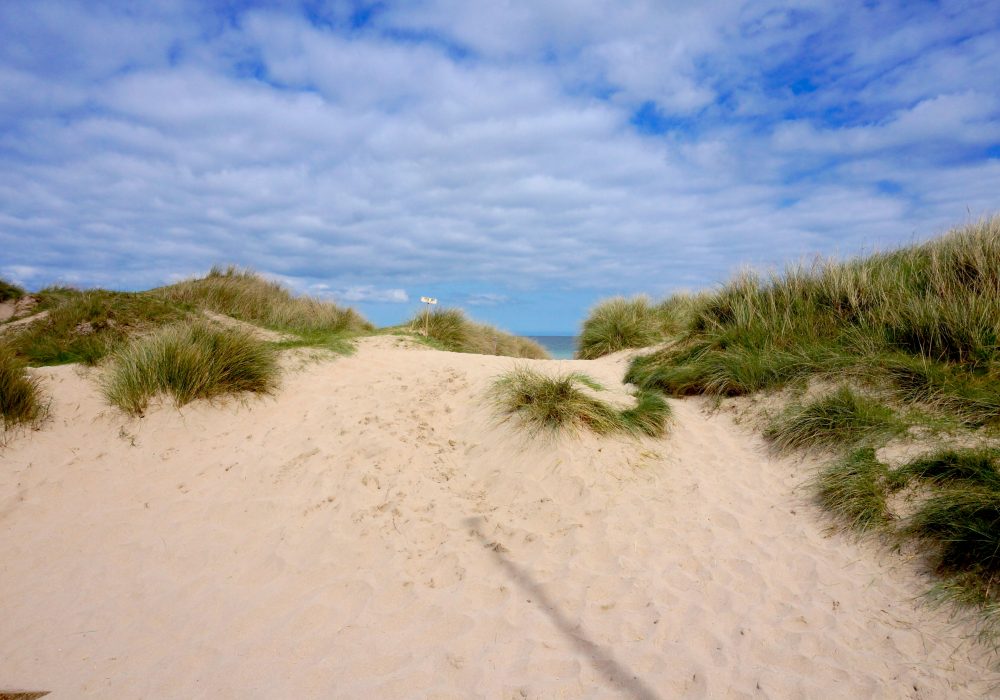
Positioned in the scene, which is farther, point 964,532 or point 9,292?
point 9,292

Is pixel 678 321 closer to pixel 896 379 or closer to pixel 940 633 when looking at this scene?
pixel 896 379

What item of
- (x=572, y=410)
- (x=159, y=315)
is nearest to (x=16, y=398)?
(x=159, y=315)

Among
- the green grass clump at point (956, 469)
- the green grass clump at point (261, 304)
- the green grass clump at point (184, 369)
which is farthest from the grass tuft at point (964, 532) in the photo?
the green grass clump at point (261, 304)

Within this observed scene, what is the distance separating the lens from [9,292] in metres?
12.9

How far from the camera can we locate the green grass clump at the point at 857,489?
4.34m

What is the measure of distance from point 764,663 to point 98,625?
183 inches

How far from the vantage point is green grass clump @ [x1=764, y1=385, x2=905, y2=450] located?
5167mm

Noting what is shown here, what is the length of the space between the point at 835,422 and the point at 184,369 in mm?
7419

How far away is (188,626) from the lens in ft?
13.7

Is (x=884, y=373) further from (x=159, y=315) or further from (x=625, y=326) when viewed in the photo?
(x=159, y=315)

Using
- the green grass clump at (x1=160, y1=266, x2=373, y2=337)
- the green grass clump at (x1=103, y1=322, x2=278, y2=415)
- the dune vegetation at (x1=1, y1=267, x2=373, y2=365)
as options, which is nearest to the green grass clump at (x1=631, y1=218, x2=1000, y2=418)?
the green grass clump at (x1=103, y1=322, x2=278, y2=415)

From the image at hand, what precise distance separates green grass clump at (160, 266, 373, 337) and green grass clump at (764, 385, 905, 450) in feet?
27.6

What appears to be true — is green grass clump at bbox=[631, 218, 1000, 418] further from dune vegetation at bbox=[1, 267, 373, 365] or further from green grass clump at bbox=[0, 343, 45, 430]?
green grass clump at bbox=[0, 343, 45, 430]

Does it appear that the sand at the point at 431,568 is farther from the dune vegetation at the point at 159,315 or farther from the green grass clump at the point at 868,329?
the dune vegetation at the point at 159,315
